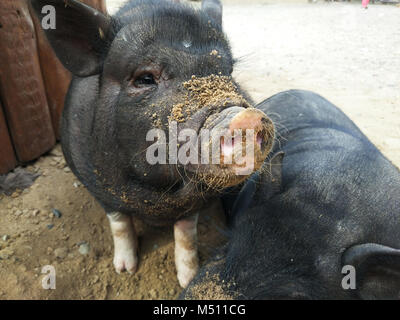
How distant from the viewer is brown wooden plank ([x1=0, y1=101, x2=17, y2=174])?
10.4ft

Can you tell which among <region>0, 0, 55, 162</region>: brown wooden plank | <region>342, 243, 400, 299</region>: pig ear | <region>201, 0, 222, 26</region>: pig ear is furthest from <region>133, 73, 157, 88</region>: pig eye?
<region>0, 0, 55, 162</region>: brown wooden plank

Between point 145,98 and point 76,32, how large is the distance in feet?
2.05

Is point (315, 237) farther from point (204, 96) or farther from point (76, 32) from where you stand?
point (76, 32)

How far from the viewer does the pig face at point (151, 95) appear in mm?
1740

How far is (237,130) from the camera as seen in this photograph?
4.67 feet

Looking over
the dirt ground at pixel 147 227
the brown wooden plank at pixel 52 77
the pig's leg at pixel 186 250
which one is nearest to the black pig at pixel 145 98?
the pig's leg at pixel 186 250

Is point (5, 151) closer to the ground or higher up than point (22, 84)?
closer to the ground

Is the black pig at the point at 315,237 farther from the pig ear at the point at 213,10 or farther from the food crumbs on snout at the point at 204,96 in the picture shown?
the pig ear at the point at 213,10

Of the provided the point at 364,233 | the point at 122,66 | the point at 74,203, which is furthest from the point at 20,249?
the point at 364,233

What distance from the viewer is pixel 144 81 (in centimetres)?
205

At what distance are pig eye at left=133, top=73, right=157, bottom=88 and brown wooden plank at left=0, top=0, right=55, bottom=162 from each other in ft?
5.44

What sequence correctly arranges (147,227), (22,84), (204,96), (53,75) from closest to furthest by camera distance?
(204,96)
(22,84)
(147,227)
(53,75)

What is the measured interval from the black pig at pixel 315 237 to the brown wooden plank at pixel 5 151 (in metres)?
2.30

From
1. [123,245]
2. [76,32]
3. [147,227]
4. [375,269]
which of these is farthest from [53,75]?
[375,269]
